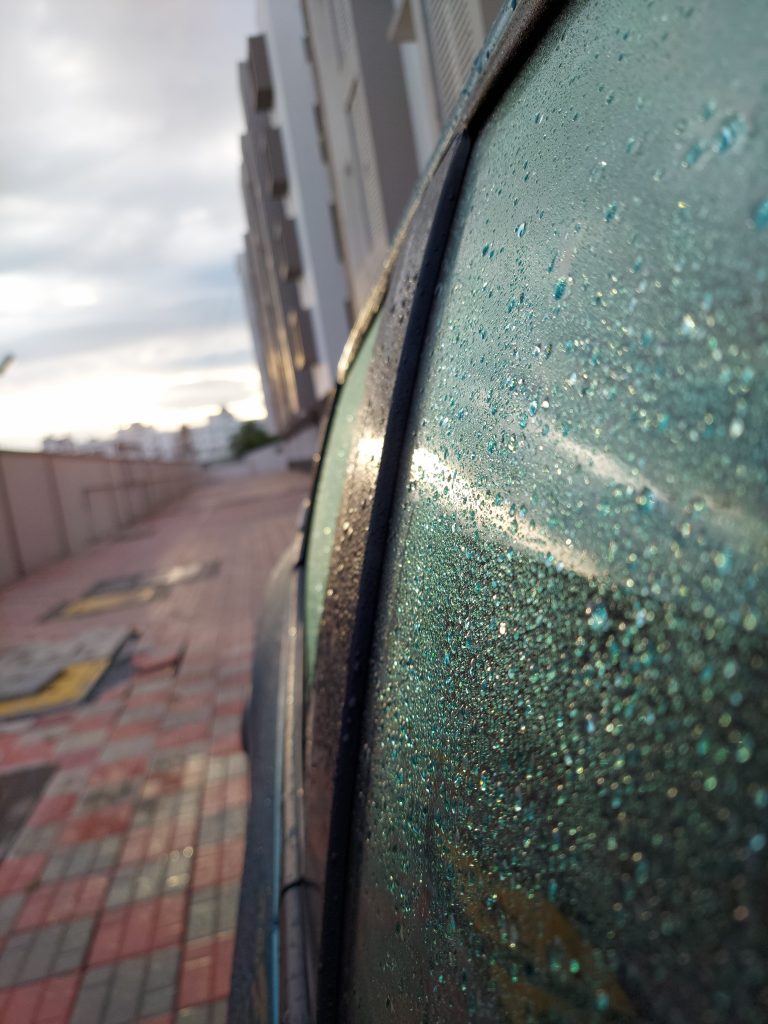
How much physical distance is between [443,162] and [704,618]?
92cm

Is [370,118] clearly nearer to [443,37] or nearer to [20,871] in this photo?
[443,37]

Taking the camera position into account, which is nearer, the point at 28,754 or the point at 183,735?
the point at 183,735

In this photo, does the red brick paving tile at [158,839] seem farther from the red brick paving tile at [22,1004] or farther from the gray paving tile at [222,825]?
the red brick paving tile at [22,1004]

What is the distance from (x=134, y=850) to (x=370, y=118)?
1086 centimetres

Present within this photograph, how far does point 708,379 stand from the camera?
19.6 inches

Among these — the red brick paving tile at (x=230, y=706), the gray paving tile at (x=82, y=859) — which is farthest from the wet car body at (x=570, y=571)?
the red brick paving tile at (x=230, y=706)

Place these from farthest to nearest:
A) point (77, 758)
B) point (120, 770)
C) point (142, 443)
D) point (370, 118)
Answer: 1. point (142, 443)
2. point (370, 118)
3. point (77, 758)
4. point (120, 770)

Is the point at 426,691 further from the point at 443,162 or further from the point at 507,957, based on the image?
the point at 443,162

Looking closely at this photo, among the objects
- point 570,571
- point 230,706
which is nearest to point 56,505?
point 230,706

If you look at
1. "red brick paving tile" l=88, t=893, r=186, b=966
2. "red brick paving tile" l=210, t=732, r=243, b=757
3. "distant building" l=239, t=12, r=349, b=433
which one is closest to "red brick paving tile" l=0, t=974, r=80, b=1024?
"red brick paving tile" l=88, t=893, r=186, b=966

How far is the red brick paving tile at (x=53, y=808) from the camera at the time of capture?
3.86m

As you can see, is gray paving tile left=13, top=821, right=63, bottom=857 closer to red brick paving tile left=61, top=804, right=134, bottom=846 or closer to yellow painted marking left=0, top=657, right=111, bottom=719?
red brick paving tile left=61, top=804, right=134, bottom=846

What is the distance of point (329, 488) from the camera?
6.75ft

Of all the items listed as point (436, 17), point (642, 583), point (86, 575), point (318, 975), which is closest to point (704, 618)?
point (642, 583)
